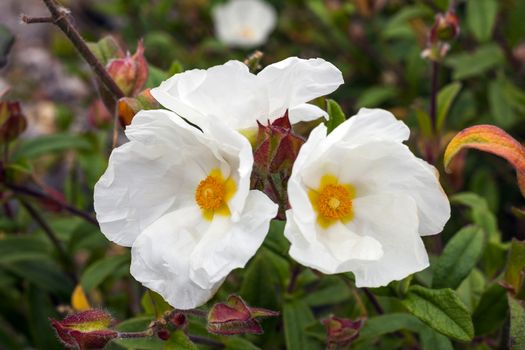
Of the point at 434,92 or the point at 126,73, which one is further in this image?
the point at 434,92

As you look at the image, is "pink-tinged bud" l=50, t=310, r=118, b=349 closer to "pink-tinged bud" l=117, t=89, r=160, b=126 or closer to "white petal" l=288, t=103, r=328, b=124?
"pink-tinged bud" l=117, t=89, r=160, b=126

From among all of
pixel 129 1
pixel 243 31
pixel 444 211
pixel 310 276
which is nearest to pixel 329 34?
pixel 243 31

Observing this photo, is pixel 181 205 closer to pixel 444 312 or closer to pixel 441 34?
pixel 444 312

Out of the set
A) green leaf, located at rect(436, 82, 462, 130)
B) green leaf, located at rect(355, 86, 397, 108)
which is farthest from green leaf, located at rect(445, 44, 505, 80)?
green leaf, located at rect(436, 82, 462, 130)

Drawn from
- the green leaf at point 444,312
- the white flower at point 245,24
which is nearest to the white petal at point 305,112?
the green leaf at point 444,312

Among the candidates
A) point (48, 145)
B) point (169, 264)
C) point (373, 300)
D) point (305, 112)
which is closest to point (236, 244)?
point (169, 264)
